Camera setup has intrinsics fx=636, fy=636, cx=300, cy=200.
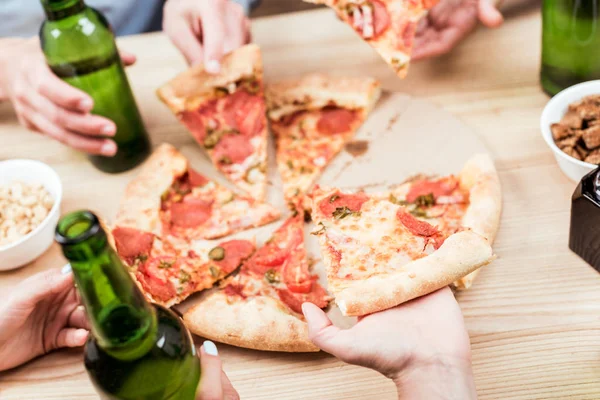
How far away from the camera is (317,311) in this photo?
201 cm

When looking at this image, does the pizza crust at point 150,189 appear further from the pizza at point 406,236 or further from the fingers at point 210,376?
the fingers at point 210,376

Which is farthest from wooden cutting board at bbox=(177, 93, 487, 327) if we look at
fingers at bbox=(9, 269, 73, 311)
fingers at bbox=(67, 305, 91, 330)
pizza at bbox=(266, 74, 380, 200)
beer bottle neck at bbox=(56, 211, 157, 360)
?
beer bottle neck at bbox=(56, 211, 157, 360)

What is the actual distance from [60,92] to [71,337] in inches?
42.9

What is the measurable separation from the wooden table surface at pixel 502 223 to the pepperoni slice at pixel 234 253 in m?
0.42

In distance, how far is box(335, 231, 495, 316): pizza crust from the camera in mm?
2074

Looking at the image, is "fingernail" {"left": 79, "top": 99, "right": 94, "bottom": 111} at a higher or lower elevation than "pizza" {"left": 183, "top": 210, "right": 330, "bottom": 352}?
higher

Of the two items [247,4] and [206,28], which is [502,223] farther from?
[247,4]

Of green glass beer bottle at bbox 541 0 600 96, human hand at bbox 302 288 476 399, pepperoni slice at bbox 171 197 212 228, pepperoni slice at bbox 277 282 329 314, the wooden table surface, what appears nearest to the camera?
human hand at bbox 302 288 476 399

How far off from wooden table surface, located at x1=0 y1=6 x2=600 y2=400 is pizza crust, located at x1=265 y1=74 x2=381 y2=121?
23 cm

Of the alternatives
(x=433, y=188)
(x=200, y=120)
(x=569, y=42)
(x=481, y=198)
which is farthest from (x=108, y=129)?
(x=569, y=42)

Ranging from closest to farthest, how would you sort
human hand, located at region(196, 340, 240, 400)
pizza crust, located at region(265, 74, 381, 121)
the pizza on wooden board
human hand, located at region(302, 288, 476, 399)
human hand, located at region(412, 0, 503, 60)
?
human hand, located at region(196, 340, 240, 400) → human hand, located at region(302, 288, 476, 399) → the pizza on wooden board → pizza crust, located at region(265, 74, 381, 121) → human hand, located at region(412, 0, 503, 60)

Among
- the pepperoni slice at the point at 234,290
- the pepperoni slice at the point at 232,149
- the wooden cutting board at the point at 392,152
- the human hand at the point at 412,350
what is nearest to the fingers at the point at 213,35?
the pepperoni slice at the point at 232,149

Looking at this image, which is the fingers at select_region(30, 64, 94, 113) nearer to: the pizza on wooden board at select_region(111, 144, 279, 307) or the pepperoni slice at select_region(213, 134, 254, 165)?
the pizza on wooden board at select_region(111, 144, 279, 307)

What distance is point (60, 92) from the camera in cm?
278
